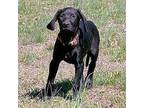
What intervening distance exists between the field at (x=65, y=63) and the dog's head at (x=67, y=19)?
0.08 meters

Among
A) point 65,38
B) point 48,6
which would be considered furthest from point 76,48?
point 48,6

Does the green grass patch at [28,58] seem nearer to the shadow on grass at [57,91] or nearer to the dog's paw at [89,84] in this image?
the shadow on grass at [57,91]

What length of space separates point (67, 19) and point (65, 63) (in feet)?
1.22

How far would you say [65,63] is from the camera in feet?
15.4

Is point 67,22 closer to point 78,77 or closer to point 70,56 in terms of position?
point 70,56

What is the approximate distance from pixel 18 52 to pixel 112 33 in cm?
68

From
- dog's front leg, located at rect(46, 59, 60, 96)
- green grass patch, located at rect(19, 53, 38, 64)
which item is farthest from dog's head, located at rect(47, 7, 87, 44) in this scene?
green grass patch, located at rect(19, 53, 38, 64)

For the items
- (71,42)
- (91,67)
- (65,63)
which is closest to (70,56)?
(71,42)

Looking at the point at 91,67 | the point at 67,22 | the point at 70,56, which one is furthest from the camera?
the point at 91,67

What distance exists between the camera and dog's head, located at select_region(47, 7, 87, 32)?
4.39 metres

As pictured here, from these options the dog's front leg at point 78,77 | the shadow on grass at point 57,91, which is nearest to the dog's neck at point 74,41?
the dog's front leg at point 78,77

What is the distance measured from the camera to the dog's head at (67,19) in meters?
4.39

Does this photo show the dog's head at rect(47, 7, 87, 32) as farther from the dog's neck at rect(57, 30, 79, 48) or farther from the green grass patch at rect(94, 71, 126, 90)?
the green grass patch at rect(94, 71, 126, 90)
